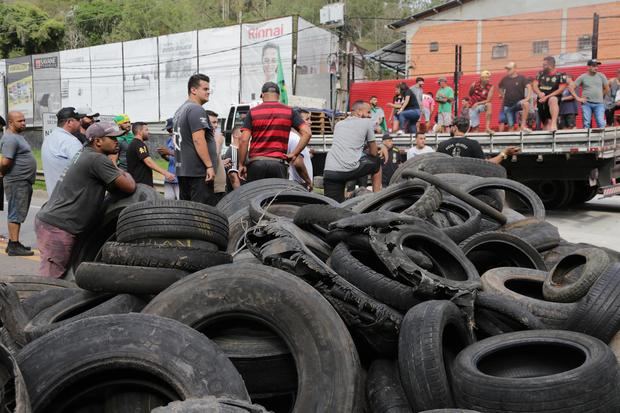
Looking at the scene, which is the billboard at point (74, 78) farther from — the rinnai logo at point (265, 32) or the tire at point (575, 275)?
the tire at point (575, 275)

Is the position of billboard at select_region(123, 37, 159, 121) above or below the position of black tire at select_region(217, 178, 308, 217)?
above

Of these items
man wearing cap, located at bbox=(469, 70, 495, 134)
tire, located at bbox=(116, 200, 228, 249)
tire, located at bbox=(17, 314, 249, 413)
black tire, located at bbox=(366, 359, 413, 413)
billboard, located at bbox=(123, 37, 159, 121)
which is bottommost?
black tire, located at bbox=(366, 359, 413, 413)

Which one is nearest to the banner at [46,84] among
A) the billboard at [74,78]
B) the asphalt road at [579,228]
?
the billboard at [74,78]

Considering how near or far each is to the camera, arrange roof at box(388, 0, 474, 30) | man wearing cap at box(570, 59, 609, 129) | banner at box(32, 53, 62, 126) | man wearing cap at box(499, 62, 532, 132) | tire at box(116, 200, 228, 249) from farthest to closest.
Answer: banner at box(32, 53, 62, 126) → roof at box(388, 0, 474, 30) → man wearing cap at box(499, 62, 532, 132) → man wearing cap at box(570, 59, 609, 129) → tire at box(116, 200, 228, 249)

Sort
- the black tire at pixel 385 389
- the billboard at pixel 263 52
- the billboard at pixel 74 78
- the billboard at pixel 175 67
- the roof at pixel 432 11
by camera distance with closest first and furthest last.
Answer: the black tire at pixel 385 389
the billboard at pixel 263 52
the roof at pixel 432 11
the billboard at pixel 175 67
the billboard at pixel 74 78

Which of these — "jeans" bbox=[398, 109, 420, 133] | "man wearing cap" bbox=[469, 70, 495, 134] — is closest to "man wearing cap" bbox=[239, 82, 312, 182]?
"jeans" bbox=[398, 109, 420, 133]

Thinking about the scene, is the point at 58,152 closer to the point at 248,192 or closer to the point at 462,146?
the point at 248,192

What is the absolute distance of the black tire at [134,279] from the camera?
363 cm

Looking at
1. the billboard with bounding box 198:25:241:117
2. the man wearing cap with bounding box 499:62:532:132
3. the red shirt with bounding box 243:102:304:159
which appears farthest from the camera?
the billboard with bounding box 198:25:241:117

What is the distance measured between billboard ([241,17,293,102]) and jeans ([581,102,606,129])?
22.9 metres

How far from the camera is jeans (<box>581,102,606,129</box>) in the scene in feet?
45.7

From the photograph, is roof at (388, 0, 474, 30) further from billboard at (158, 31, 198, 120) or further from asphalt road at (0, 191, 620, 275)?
asphalt road at (0, 191, 620, 275)

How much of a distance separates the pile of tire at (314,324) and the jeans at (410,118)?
10.7 metres

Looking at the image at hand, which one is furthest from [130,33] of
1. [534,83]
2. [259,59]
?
[534,83]
